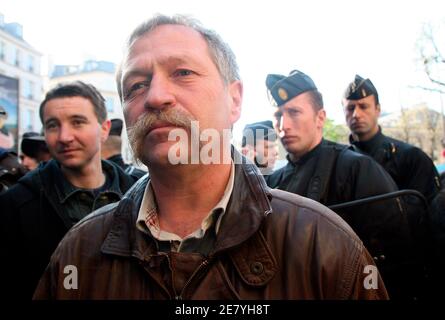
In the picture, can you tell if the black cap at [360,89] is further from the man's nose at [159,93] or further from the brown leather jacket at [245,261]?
the man's nose at [159,93]

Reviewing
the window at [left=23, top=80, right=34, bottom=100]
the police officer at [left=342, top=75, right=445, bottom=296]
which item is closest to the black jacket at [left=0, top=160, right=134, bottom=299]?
the police officer at [left=342, top=75, right=445, bottom=296]

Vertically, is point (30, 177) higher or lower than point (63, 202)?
higher

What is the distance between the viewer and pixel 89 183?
2646 millimetres

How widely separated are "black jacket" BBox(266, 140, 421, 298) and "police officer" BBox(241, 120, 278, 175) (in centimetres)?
134

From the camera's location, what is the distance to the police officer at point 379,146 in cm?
340

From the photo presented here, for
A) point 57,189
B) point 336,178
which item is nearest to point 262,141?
point 336,178

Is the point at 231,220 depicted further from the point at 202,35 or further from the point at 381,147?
the point at 381,147

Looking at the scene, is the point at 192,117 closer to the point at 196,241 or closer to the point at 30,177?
the point at 196,241

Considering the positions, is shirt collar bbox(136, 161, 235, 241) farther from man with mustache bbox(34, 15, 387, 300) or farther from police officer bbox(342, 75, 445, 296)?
police officer bbox(342, 75, 445, 296)

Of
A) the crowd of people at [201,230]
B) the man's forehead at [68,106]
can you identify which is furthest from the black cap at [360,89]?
the man's forehead at [68,106]

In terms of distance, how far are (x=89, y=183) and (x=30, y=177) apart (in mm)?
393

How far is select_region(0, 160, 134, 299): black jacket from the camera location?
2156 mm

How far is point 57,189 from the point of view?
242cm
